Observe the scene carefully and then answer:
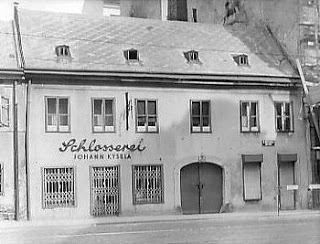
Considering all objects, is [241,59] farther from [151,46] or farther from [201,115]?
[151,46]

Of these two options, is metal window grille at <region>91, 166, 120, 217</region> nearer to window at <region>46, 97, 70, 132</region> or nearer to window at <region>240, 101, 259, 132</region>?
window at <region>46, 97, 70, 132</region>

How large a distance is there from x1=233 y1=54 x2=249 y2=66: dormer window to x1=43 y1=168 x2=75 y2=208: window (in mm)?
2966

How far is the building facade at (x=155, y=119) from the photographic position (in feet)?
33.4

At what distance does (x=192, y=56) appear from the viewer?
1077cm

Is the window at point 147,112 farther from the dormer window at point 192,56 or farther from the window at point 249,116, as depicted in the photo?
the window at point 249,116

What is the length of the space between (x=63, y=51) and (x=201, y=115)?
233 centimetres

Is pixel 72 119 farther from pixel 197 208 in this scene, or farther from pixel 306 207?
pixel 306 207

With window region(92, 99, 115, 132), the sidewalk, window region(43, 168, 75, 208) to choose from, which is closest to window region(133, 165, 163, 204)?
the sidewalk

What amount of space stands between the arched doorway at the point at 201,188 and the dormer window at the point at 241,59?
5.30ft

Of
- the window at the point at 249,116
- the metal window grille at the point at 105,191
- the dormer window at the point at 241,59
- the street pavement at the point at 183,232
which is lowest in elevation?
the street pavement at the point at 183,232

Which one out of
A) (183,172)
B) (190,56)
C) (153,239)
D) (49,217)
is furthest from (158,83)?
(153,239)

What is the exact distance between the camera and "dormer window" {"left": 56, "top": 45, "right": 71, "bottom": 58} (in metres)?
10.3

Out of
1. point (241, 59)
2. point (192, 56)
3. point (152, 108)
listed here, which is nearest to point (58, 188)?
point (152, 108)

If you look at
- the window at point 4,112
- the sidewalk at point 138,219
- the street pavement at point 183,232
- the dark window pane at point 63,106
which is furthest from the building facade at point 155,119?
the street pavement at point 183,232
